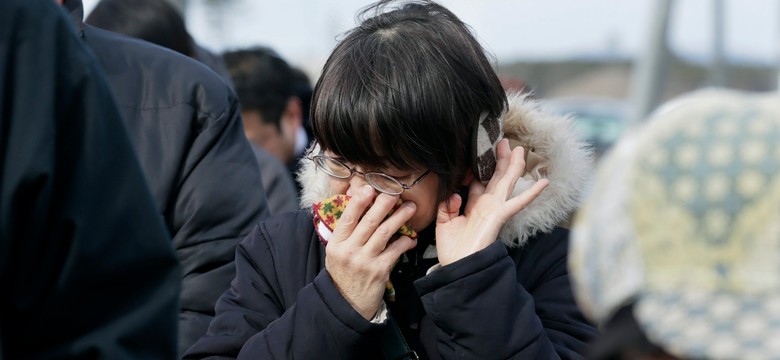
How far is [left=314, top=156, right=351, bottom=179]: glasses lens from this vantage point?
8.20ft

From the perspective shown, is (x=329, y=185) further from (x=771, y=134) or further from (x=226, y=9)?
(x=226, y=9)

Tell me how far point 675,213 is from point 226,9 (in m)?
37.1

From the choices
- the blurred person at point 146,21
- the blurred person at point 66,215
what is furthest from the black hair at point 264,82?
the blurred person at point 66,215

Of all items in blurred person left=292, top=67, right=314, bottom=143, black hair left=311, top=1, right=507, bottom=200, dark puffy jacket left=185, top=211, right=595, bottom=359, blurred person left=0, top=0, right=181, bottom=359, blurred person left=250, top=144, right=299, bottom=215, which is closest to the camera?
blurred person left=0, top=0, right=181, bottom=359

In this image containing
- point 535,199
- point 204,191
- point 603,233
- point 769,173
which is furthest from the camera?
point 204,191

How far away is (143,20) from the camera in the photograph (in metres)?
4.29

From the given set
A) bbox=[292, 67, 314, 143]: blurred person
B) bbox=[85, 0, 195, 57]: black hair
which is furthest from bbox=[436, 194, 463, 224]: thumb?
bbox=[292, 67, 314, 143]: blurred person

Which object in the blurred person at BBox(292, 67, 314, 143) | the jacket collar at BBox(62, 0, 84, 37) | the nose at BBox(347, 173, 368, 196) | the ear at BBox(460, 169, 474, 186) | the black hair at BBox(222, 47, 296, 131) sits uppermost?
the jacket collar at BBox(62, 0, 84, 37)

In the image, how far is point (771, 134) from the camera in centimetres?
125

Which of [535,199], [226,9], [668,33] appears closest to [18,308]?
[535,199]

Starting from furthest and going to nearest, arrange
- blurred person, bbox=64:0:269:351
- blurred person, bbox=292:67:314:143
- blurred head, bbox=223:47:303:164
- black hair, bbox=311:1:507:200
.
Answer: blurred person, bbox=292:67:314:143
blurred head, bbox=223:47:303:164
blurred person, bbox=64:0:269:351
black hair, bbox=311:1:507:200

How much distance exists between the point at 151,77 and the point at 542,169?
1.13m

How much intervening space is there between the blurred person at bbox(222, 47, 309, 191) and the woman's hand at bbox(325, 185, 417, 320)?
3590 millimetres

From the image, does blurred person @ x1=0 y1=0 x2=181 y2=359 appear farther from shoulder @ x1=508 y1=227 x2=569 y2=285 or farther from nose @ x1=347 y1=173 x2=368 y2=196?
shoulder @ x1=508 y1=227 x2=569 y2=285
